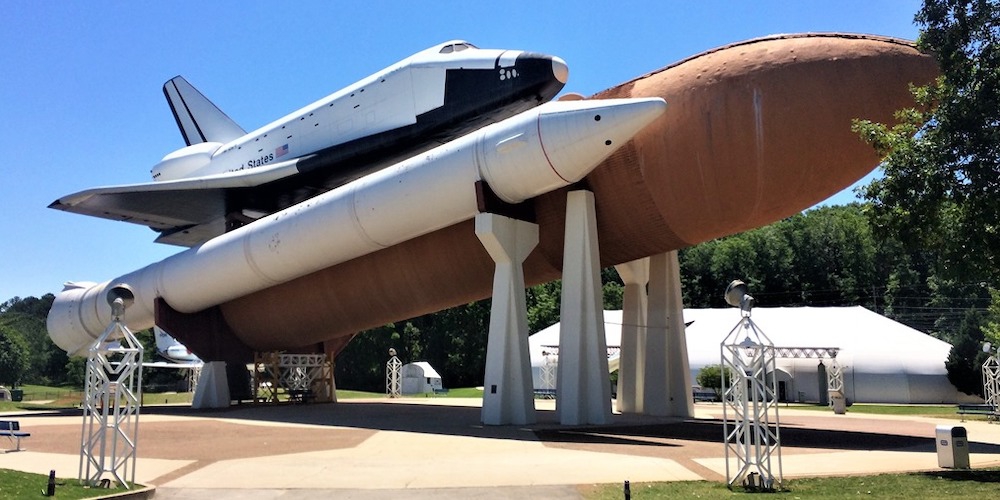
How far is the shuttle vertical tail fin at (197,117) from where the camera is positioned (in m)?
34.9

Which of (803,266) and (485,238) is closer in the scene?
(485,238)

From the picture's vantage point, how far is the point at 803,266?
67.2m

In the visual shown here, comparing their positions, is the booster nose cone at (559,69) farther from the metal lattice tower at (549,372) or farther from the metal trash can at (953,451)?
the metal lattice tower at (549,372)

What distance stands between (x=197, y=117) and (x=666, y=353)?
2530 cm

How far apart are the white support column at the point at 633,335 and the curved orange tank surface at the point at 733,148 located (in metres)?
1.96

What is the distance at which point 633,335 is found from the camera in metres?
21.0

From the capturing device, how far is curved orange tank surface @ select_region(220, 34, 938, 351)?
544 inches

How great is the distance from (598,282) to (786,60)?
5.96 metres

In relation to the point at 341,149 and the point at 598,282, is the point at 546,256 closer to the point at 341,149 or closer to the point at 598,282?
the point at 598,282

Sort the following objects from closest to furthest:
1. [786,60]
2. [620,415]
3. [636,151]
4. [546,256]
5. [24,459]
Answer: [24,459]
[786,60]
[636,151]
[546,256]
[620,415]

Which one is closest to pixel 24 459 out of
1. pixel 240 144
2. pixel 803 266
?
pixel 240 144

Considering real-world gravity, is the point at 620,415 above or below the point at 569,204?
below

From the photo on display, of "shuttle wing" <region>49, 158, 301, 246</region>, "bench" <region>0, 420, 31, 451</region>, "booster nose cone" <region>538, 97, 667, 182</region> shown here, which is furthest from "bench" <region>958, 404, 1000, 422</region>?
"bench" <region>0, 420, 31, 451</region>

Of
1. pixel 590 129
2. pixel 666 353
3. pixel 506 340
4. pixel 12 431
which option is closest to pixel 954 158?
pixel 590 129
